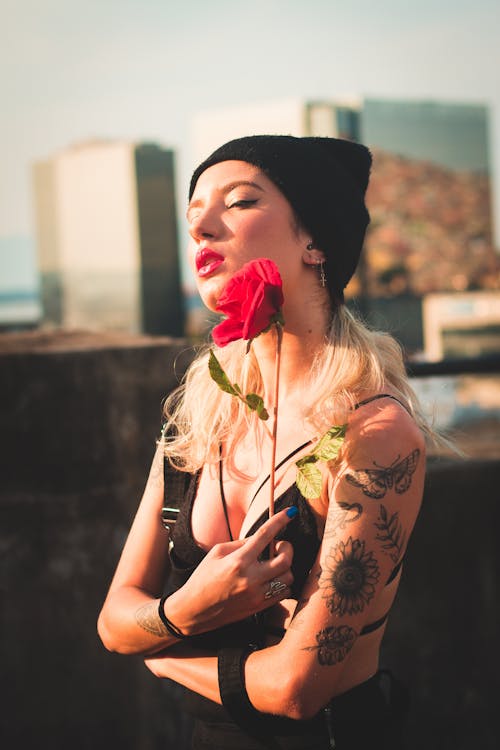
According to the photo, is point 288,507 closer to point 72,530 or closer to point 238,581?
point 238,581

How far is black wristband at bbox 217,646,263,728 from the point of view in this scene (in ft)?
6.54

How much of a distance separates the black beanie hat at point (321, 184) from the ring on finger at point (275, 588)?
28.8 inches

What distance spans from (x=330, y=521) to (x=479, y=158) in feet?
114

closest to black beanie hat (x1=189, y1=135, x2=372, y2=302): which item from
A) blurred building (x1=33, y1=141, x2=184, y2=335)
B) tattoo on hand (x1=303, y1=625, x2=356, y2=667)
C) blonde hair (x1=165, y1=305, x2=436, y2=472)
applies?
blonde hair (x1=165, y1=305, x2=436, y2=472)

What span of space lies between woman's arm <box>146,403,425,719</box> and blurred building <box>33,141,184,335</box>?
7.46m

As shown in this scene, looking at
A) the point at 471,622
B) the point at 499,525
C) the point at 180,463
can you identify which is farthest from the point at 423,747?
the point at 180,463

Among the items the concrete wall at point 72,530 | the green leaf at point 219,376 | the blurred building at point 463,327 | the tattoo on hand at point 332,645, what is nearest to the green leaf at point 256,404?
the green leaf at point 219,376

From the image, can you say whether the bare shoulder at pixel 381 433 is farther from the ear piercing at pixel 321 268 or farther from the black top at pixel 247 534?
the ear piercing at pixel 321 268

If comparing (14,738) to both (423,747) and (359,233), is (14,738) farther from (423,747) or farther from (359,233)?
(359,233)

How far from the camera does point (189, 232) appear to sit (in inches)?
84.9

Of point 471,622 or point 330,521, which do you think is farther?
point 471,622

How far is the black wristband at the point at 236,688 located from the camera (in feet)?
6.54

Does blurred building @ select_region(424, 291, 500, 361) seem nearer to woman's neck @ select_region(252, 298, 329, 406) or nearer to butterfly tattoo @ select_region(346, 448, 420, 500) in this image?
woman's neck @ select_region(252, 298, 329, 406)

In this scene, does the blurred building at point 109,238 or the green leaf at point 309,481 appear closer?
the green leaf at point 309,481
